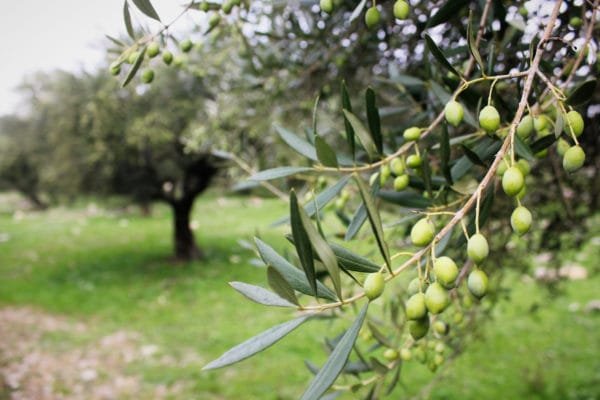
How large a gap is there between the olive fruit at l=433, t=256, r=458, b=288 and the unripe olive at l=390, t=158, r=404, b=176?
0.37 metres

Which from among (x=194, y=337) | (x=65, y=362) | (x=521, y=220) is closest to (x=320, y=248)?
(x=521, y=220)

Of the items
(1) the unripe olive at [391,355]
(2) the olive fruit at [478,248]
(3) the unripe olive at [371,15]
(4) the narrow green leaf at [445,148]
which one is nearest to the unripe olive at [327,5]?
(3) the unripe olive at [371,15]

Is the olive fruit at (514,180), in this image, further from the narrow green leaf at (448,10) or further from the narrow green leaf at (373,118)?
the narrow green leaf at (448,10)

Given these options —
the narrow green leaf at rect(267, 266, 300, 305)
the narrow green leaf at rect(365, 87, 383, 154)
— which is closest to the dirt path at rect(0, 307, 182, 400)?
the narrow green leaf at rect(365, 87, 383, 154)

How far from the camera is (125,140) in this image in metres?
8.34

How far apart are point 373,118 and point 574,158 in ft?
0.98

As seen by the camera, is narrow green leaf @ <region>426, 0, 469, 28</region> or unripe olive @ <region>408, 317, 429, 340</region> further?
narrow green leaf @ <region>426, 0, 469, 28</region>

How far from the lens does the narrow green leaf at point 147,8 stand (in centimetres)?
85

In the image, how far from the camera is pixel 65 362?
530cm

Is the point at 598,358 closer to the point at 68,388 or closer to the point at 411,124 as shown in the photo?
the point at 411,124

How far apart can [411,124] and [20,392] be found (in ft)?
15.4

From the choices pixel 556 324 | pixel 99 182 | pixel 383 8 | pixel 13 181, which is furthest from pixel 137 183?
pixel 13 181

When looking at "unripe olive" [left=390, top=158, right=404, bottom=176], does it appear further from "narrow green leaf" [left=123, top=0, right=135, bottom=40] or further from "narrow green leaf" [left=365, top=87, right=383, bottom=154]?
"narrow green leaf" [left=123, top=0, right=135, bottom=40]

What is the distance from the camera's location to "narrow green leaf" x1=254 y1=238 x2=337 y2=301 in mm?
612
